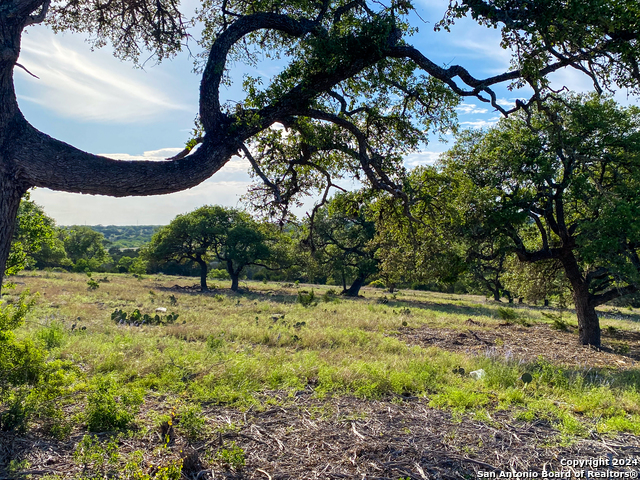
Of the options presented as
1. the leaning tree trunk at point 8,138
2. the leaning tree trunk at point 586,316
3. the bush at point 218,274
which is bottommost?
the bush at point 218,274

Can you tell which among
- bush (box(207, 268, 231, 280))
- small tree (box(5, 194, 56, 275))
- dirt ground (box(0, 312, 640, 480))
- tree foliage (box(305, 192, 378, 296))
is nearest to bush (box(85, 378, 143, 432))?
dirt ground (box(0, 312, 640, 480))

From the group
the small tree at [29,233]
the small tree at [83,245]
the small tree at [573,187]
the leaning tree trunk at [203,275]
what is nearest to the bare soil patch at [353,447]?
the small tree at [573,187]

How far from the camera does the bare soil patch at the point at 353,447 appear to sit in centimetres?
354

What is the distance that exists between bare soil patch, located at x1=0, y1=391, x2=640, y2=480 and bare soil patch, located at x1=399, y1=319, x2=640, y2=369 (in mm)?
4970

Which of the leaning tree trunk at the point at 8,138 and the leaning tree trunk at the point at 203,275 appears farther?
the leaning tree trunk at the point at 203,275

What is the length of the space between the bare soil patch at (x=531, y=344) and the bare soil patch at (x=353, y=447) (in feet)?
16.3

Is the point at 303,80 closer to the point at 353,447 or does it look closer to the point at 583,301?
the point at 353,447

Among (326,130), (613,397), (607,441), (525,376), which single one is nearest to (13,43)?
(326,130)

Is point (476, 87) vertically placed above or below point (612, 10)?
below

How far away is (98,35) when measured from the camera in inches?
289

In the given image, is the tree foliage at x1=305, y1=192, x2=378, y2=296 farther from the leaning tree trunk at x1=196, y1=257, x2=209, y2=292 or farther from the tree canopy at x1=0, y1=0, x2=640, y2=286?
the tree canopy at x1=0, y1=0, x2=640, y2=286

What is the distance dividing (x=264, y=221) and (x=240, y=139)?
7.16 feet

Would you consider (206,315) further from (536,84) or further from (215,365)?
(536,84)

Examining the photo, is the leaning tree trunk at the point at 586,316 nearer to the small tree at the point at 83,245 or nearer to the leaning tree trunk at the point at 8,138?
the leaning tree trunk at the point at 8,138
